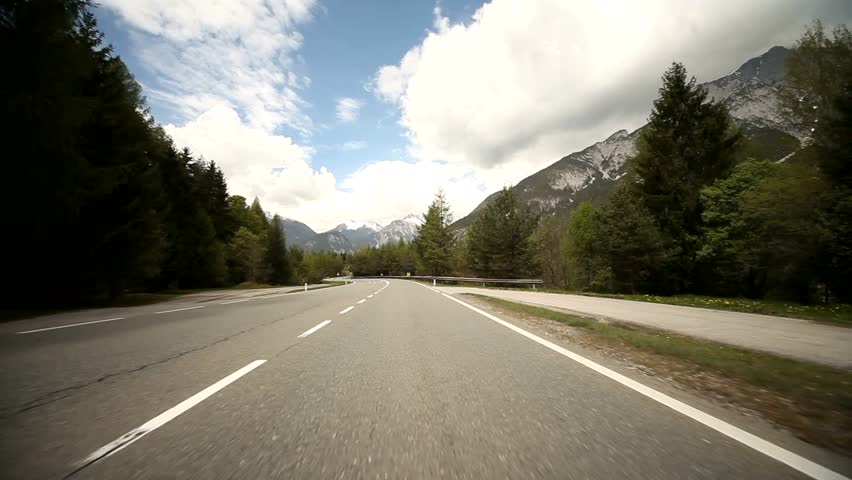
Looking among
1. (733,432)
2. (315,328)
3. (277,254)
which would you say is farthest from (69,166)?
(277,254)

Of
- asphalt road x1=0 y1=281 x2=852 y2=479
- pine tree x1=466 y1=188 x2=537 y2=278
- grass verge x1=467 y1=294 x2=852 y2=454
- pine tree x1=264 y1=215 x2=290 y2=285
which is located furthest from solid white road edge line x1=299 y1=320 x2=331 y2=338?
pine tree x1=264 y1=215 x2=290 y2=285

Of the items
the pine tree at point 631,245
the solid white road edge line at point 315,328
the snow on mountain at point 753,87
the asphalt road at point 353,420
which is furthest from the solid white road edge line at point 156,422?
the snow on mountain at point 753,87

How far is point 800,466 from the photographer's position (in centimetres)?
188

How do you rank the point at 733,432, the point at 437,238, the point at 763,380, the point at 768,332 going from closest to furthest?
the point at 733,432 → the point at 763,380 → the point at 768,332 → the point at 437,238

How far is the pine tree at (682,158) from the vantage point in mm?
22109

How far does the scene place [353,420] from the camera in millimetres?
2484

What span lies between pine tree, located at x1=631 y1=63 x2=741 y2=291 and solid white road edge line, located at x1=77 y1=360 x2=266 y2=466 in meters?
25.7

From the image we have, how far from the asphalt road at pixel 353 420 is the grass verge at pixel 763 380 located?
0.58m

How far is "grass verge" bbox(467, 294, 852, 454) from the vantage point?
253cm

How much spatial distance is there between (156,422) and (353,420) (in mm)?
1402

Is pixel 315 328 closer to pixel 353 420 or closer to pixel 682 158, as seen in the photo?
pixel 353 420

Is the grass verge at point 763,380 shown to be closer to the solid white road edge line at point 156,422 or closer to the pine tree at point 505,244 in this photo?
the solid white road edge line at point 156,422

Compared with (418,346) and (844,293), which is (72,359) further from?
(844,293)

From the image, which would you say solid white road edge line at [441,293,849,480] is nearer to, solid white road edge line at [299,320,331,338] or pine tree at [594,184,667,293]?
solid white road edge line at [299,320,331,338]
